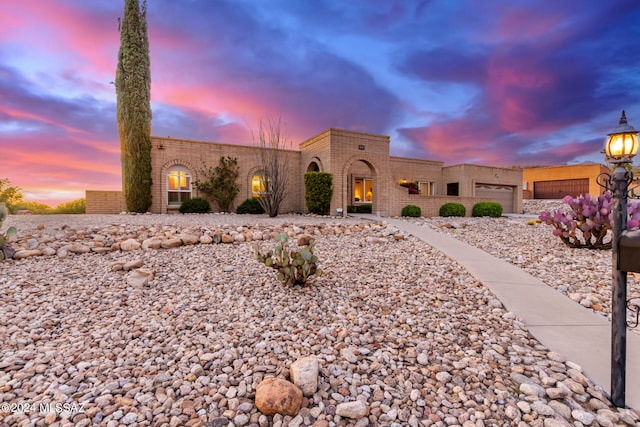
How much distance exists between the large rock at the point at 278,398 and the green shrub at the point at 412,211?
37.1 ft

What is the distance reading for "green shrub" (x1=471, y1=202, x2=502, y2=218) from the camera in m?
13.4

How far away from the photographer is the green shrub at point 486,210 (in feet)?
44.1

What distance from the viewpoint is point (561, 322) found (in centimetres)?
253

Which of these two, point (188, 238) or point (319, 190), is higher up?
point (319, 190)

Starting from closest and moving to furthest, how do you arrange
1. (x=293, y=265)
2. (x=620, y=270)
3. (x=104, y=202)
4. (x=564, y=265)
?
(x=620, y=270)
(x=293, y=265)
(x=564, y=265)
(x=104, y=202)

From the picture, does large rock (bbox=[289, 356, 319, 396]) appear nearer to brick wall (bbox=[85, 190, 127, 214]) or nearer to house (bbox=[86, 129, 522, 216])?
house (bbox=[86, 129, 522, 216])

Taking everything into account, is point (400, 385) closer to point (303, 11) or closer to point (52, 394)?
point (52, 394)

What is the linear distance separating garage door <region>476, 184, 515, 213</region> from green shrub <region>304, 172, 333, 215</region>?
11932mm

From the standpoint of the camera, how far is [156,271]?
3.81 m

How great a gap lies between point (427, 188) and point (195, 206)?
1470cm

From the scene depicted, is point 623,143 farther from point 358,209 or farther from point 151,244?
point 358,209

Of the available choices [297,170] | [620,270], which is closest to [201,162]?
[297,170]

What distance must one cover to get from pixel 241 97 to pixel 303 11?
3563 mm

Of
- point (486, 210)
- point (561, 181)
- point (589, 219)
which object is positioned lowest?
point (589, 219)
